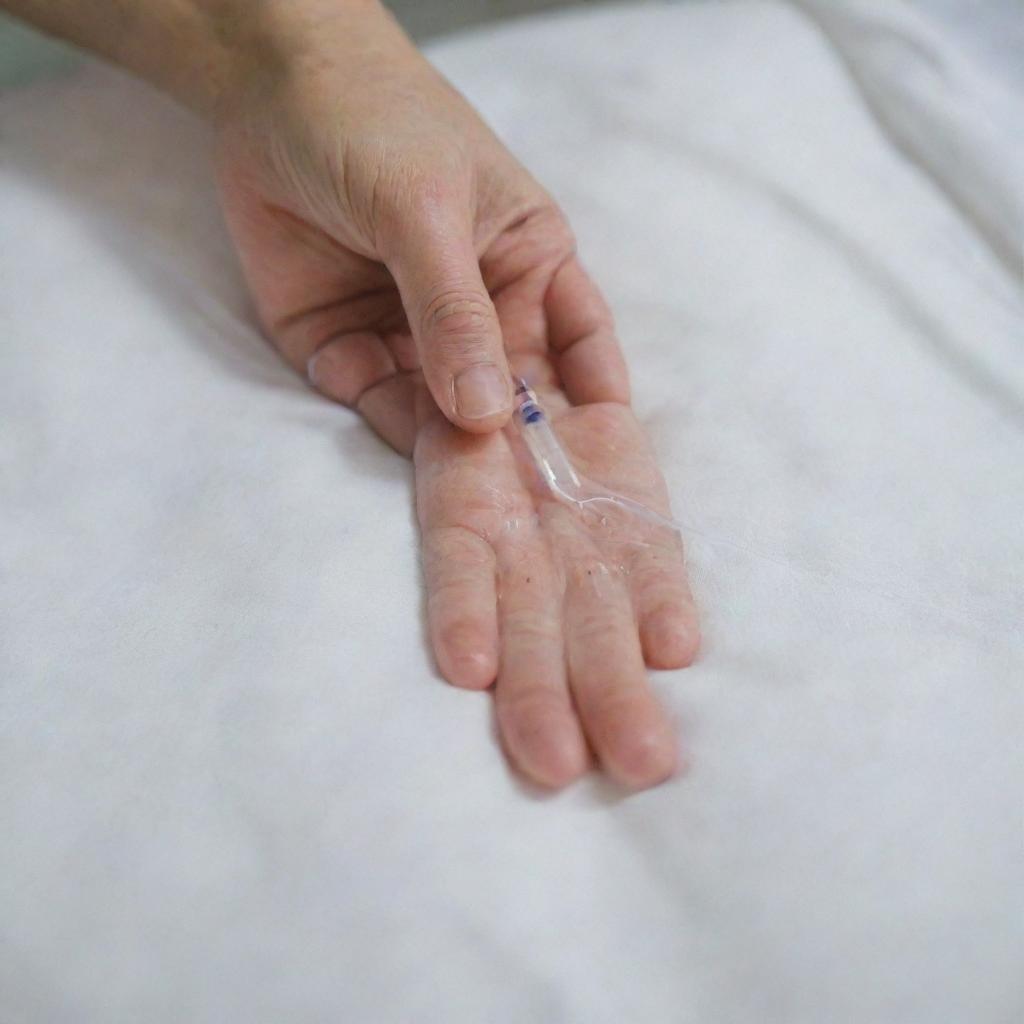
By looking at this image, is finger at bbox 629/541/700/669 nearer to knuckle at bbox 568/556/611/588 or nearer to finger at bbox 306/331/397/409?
knuckle at bbox 568/556/611/588

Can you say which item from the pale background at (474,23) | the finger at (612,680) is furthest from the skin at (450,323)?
the pale background at (474,23)

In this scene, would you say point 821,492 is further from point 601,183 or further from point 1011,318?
point 601,183

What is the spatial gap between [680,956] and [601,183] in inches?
31.8

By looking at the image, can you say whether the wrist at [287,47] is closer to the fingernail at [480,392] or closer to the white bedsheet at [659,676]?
the white bedsheet at [659,676]

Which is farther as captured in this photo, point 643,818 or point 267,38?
point 267,38

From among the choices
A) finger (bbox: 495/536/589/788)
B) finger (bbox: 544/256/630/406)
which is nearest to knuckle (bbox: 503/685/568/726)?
finger (bbox: 495/536/589/788)

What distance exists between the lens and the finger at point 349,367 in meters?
0.98

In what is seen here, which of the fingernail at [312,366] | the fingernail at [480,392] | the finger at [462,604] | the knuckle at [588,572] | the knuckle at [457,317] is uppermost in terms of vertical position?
the knuckle at [457,317]

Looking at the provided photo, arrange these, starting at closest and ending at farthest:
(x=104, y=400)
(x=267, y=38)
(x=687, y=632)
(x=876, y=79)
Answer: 1. (x=687, y=632)
2. (x=104, y=400)
3. (x=267, y=38)
4. (x=876, y=79)

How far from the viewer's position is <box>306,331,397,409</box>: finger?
979 mm

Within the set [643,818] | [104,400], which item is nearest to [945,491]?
[643,818]

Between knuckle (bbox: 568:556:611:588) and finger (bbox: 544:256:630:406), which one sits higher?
finger (bbox: 544:256:630:406)

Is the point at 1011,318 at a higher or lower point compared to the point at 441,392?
higher

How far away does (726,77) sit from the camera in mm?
1156
